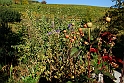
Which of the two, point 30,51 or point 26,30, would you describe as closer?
point 30,51

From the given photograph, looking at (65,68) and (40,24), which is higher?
(40,24)

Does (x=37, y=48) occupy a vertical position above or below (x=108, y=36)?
below

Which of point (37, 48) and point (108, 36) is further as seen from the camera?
point (37, 48)

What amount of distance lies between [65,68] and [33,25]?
1767mm

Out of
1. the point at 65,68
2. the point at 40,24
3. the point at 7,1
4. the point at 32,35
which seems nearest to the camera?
the point at 65,68

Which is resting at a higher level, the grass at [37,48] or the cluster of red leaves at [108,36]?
the cluster of red leaves at [108,36]

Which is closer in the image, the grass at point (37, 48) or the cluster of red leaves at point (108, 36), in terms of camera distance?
the cluster of red leaves at point (108, 36)

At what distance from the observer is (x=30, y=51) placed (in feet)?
16.5

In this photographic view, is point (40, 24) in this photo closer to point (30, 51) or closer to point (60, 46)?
point (30, 51)

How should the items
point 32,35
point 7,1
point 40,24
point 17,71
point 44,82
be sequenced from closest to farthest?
point 44,82 → point 17,71 → point 32,35 → point 40,24 → point 7,1

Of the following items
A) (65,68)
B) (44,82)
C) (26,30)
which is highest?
(26,30)

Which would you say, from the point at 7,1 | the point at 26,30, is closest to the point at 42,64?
the point at 26,30

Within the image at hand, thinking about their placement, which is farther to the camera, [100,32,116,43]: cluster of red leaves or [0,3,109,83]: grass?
[0,3,109,83]: grass

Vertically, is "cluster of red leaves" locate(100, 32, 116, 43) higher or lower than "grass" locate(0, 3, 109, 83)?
higher
